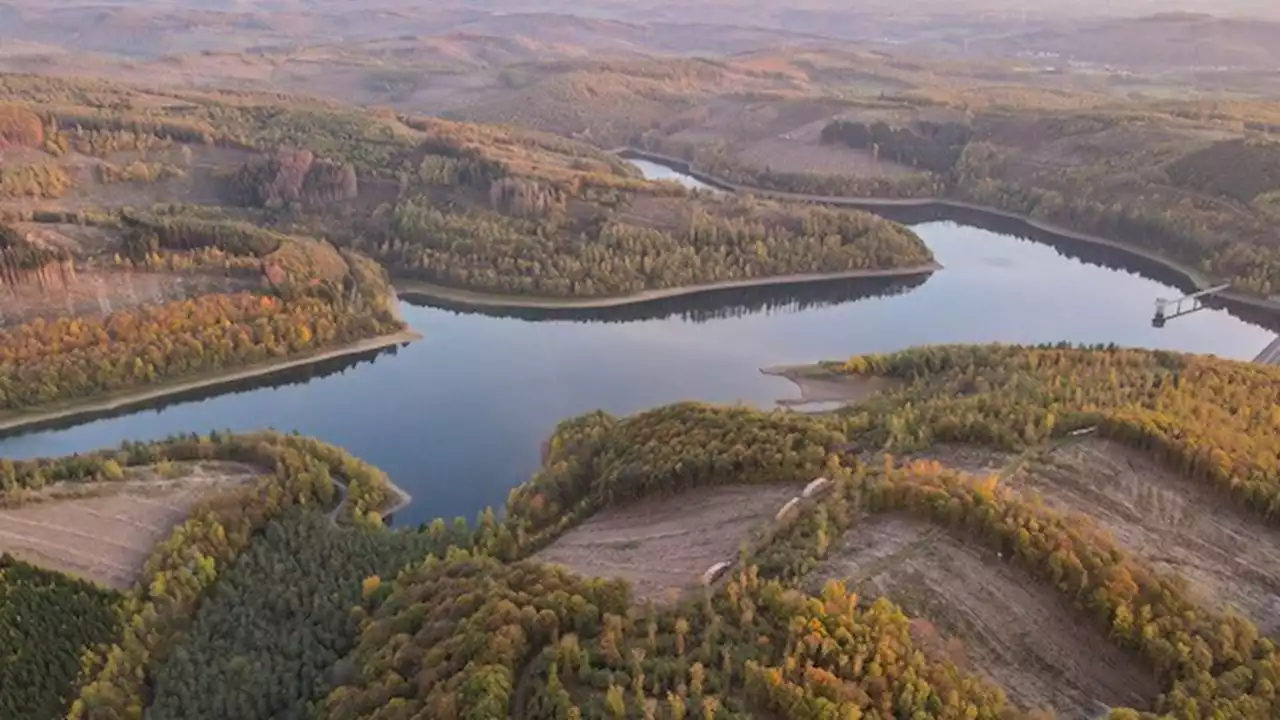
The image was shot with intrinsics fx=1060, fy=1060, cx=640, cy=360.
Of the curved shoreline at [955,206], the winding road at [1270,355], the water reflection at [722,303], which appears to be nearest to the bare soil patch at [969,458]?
the winding road at [1270,355]

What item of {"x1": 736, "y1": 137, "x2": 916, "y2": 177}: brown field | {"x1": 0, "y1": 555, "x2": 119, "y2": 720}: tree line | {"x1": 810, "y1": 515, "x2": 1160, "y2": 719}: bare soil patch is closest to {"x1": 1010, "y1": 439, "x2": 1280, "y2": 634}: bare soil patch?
{"x1": 810, "y1": 515, "x2": 1160, "y2": 719}: bare soil patch

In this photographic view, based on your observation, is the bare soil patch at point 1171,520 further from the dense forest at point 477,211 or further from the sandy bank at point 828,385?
the dense forest at point 477,211

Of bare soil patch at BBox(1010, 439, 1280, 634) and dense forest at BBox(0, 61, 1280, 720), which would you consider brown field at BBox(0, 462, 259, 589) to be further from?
bare soil patch at BBox(1010, 439, 1280, 634)

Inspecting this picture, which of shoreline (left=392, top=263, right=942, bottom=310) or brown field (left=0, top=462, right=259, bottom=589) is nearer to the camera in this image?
brown field (left=0, top=462, right=259, bottom=589)

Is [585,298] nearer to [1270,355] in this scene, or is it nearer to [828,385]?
[828,385]

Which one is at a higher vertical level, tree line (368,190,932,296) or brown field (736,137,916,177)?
brown field (736,137,916,177)

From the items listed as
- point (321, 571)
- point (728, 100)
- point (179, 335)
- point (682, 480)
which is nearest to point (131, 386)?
point (179, 335)
